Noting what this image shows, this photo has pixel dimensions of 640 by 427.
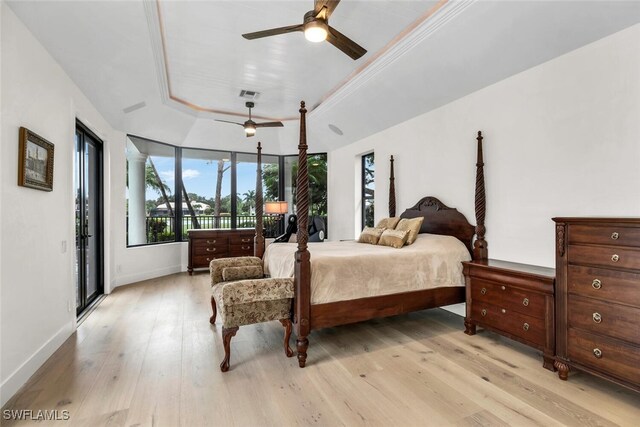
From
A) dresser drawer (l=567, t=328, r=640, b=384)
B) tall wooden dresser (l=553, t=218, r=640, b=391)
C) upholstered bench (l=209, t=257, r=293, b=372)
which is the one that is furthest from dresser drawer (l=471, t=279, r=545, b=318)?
upholstered bench (l=209, t=257, r=293, b=372)

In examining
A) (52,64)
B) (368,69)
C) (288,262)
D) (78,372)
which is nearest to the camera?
(78,372)

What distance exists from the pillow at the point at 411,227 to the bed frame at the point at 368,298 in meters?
0.42

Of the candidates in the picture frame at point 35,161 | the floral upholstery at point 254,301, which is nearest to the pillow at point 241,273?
the floral upholstery at point 254,301

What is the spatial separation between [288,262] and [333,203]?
3990mm

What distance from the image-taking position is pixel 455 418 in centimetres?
187

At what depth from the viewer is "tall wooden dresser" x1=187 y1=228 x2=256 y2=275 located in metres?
6.09

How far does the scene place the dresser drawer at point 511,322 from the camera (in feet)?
8.32

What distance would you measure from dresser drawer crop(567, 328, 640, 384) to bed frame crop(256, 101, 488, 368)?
1.19 meters

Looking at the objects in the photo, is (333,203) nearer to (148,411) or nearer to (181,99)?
(181,99)

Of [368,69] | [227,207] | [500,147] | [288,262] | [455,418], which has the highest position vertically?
[368,69]

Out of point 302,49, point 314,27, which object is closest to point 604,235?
point 314,27

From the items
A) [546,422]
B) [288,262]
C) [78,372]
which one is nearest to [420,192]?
[288,262]

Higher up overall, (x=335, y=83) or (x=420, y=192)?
(x=335, y=83)
